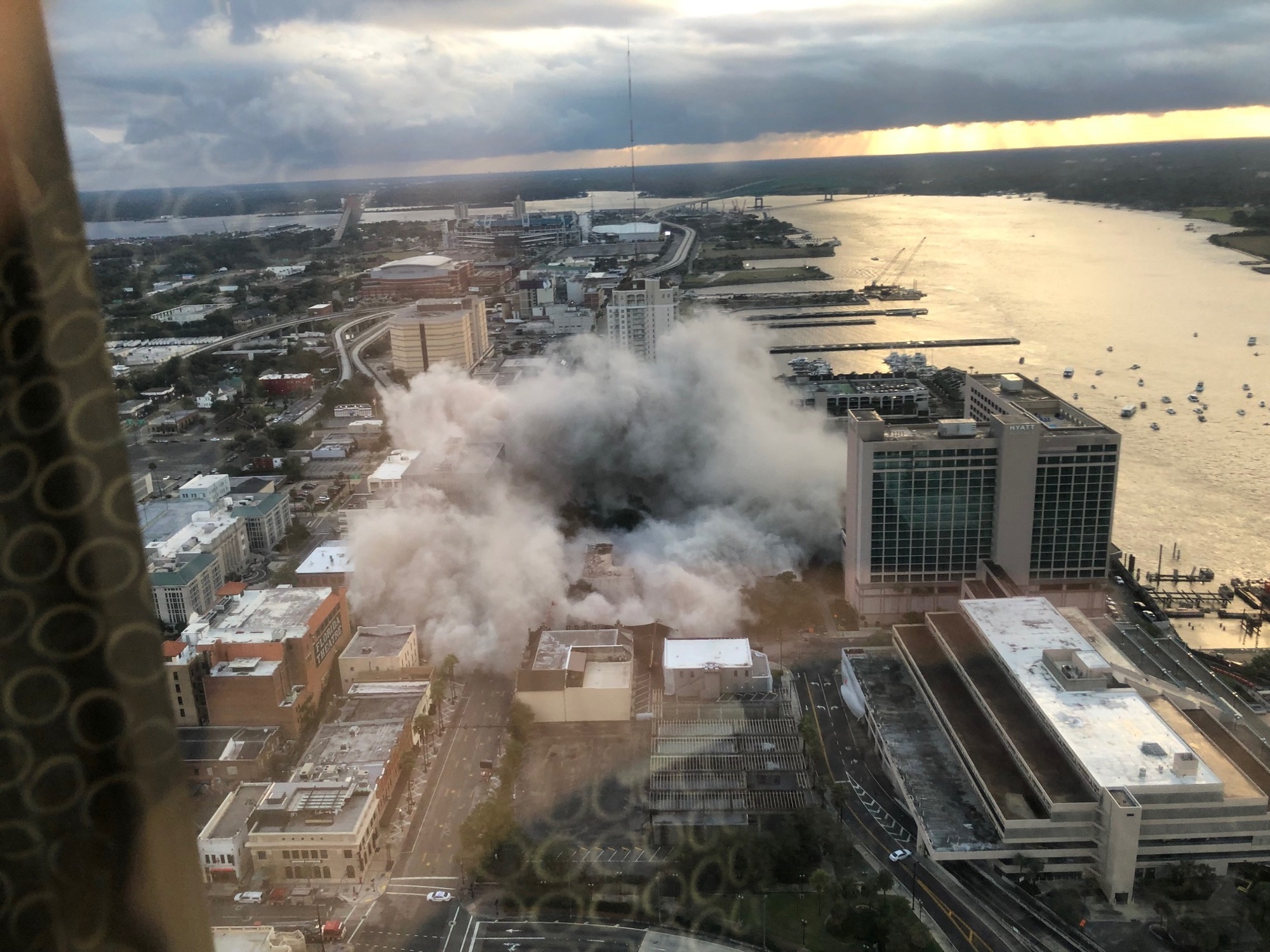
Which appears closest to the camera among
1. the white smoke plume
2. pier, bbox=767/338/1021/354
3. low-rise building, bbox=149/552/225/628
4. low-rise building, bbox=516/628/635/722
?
low-rise building, bbox=516/628/635/722

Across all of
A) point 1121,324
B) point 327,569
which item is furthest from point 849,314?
point 327,569

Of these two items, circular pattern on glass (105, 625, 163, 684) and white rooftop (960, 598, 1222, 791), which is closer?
circular pattern on glass (105, 625, 163, 684)

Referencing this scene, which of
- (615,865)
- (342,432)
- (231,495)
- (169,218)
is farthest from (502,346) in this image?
(615,865)

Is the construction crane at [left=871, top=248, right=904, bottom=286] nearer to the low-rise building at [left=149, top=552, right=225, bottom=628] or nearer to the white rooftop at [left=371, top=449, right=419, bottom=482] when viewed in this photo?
the white rooftop at [left=371, top=449, right=419, bottom=482]

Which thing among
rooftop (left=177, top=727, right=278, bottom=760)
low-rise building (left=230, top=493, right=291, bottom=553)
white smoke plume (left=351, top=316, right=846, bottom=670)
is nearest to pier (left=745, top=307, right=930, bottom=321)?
white smoke plume (left=351, top=316, right=846, bottom=670)

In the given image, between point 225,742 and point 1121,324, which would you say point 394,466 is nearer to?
point 225,742
